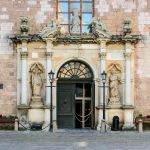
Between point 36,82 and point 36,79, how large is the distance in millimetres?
164

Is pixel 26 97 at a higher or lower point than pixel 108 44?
lower

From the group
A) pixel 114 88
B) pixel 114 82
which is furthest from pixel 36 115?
pixel 114 82

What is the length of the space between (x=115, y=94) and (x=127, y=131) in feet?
6.47

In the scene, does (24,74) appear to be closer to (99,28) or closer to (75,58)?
(75,58)

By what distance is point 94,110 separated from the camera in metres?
28.4

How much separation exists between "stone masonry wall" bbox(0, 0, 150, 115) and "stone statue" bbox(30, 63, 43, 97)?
95 cm

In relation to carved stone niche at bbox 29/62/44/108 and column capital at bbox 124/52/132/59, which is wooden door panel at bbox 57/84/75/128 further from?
column capital at bbox 124/52/132/59

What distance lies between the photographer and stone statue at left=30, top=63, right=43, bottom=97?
2802 centimetres

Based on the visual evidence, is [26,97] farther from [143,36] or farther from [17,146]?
[17,146]

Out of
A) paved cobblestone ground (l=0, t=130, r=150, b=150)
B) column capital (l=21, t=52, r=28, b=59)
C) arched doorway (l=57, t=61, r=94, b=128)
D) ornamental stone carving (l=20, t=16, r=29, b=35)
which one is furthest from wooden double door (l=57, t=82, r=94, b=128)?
paved cobblestone ground (l=0, t=130, r=150, b=150)

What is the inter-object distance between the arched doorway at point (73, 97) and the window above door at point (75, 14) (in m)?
1.75

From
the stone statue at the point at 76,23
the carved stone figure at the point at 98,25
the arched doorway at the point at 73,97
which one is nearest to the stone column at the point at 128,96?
the carved stone figure at the point at 98,25

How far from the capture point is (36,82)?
28.0 meters

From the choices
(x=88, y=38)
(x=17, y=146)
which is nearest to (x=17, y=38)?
(x=88, y=38)
